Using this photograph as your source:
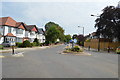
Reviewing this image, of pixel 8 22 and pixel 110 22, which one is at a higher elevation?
pixel 8 22

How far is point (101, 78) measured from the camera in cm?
719

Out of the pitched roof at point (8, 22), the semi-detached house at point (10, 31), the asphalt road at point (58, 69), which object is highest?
the pitched roof at point (8, 22)

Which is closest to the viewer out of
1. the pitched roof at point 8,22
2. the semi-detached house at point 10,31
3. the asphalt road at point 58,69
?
the asphalt road at point 58,69

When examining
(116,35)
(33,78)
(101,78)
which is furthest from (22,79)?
(116,35)

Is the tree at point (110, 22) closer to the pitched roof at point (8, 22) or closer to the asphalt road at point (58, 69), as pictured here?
the asphalt road at point (58, 69)

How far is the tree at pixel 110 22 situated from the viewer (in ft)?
117

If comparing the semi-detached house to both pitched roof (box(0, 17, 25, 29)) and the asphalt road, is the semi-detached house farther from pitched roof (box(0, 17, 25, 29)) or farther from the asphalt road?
the asphalt road

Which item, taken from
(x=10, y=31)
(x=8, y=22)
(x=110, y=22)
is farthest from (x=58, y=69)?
(x=8, y=22)

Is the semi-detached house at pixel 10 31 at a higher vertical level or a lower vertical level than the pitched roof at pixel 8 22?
lower

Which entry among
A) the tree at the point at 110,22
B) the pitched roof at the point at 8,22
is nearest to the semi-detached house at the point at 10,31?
the pitched roof at the point at 8,22

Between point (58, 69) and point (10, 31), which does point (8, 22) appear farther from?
point (58, 69)

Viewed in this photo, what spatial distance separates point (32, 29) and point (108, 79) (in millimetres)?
58398

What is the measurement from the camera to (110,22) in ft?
119

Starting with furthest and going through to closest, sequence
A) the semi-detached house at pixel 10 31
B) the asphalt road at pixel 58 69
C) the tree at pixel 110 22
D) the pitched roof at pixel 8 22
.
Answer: the pitched roof at pixel 8 22 < the semi-detached house at pixel 10 31 < the tree at pixel 110 22 < the asphalt road at pixel 58 69
